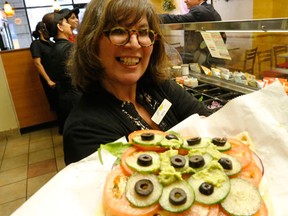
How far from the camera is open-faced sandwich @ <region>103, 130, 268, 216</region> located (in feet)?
2.16

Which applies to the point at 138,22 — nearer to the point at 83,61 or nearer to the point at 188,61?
the point at 83,61

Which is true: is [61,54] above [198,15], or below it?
below

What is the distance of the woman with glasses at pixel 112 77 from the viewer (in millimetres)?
1137

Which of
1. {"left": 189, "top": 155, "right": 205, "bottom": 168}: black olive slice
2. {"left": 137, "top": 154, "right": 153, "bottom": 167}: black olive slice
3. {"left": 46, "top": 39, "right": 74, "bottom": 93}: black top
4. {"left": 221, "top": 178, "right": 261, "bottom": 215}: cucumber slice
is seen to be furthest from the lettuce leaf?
{"left": 46, "top": 39, "right": 74, "bottom": 93}: black top

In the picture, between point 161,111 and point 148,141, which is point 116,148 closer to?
point 148,141

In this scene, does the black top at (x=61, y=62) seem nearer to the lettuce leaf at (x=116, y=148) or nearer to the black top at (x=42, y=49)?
the black top at (x=42, y=49)

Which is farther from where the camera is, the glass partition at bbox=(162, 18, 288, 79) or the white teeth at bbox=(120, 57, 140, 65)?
the glass partition at bbox=(162, 18, 288, 79)

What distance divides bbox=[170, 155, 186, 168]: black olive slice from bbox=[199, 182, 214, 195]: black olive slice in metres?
0.09

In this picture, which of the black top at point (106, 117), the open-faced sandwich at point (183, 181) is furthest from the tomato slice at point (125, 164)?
the black top at point (106, 117)

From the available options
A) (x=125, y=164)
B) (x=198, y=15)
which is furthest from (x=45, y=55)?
(x=125, y=164)

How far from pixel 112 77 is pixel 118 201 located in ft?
2.35

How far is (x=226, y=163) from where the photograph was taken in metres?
0.77

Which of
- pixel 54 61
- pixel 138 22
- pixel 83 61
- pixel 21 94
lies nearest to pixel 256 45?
pixel 138 22

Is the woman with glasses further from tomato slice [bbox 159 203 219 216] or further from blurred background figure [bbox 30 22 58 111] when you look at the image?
blurred background figure [bbox 30 22 58 111]
